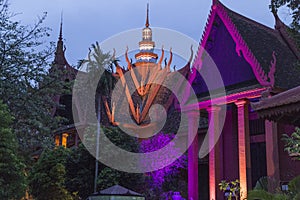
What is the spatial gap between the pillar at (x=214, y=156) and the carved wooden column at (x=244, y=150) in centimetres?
140

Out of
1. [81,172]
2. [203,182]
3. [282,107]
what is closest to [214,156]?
[203,182]

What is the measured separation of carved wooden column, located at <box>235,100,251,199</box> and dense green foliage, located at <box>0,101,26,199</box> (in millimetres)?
7430

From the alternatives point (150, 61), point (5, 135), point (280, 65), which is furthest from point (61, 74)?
point (150, 61)

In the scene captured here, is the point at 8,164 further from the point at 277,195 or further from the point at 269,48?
the point at 269,48

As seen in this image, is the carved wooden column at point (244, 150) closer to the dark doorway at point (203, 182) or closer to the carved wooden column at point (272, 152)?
the carved wooden column at point (272, 152)

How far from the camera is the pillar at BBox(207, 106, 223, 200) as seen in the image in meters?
15.7

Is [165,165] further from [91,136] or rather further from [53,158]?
[53,158]

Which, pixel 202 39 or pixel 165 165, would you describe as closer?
→ pixel 202 39

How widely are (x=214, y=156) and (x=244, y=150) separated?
5.70ft

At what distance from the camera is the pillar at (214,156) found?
15.7 m

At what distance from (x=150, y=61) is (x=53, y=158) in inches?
760

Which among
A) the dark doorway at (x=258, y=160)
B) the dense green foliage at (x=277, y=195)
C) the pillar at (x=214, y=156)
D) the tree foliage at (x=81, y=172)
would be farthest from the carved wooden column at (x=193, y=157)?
the dense green foliage at (x=277, y=195)

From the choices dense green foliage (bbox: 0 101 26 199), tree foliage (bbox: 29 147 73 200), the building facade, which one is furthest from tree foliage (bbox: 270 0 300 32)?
tree foliage (bbox: 29 147 73 200)

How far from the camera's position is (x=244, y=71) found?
50.5 feet
